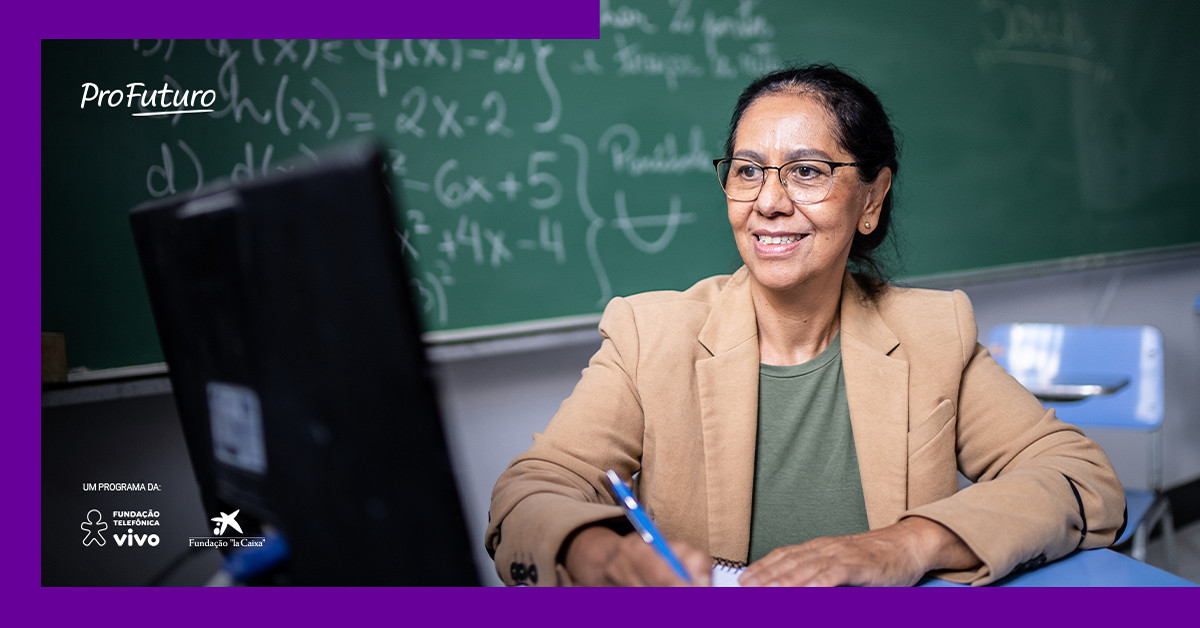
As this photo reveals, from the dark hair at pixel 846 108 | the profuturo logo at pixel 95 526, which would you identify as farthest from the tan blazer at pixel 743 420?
the profuturo logo at pixel 95 526

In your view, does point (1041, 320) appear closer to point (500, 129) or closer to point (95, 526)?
point (500, 129)

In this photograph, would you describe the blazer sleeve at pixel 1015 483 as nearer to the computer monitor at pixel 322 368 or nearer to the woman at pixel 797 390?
the woman at pixel 797 390

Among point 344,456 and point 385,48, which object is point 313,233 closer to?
point 344,456

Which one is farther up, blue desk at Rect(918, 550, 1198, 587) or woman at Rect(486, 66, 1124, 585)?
woman at Rect(486, 66, 1124, 585)

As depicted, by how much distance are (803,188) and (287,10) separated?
0.79 m

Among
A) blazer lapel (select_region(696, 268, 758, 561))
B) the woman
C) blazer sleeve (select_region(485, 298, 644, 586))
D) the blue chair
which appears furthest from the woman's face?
the blue chair

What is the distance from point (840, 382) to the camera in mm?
1135

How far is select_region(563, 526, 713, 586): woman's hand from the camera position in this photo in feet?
2.11

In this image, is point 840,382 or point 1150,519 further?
point 1150,519

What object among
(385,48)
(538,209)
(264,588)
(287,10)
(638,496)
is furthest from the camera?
(538,209)

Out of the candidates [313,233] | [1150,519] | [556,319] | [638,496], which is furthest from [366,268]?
[1150,519]

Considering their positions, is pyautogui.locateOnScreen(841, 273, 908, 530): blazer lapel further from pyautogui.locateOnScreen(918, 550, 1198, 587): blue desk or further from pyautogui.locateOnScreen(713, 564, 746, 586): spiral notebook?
pyautogui.locateOnScreen(713, 564, 746, 586): spiral notebook

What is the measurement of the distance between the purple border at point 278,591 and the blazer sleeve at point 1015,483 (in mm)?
76

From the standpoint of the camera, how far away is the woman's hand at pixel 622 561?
64 cm
